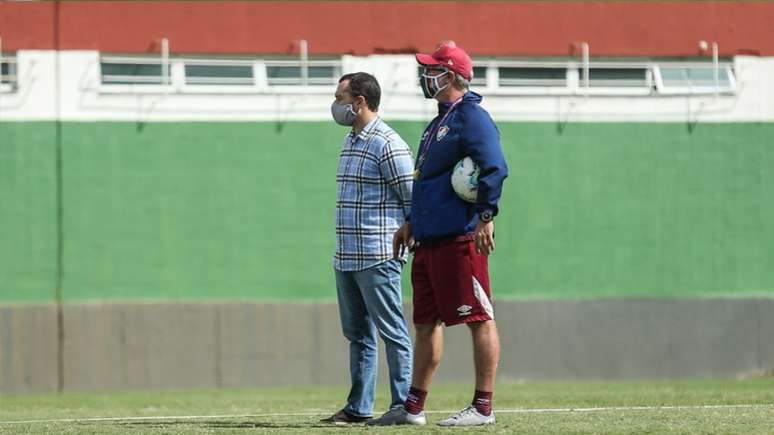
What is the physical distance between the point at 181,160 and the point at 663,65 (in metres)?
5.21

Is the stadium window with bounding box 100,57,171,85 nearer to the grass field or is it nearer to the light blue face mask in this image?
the grass field

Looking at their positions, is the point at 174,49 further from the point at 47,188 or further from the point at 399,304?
the point at 399,304

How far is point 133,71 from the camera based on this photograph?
1498cm

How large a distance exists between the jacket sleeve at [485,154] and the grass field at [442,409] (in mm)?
1115

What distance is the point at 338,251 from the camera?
8.32 metres

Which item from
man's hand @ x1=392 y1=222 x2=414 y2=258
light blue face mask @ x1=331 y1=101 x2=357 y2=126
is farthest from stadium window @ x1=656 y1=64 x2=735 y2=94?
man's hand @ x1=392 y1=222 x2=414 y2=258

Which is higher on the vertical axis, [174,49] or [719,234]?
[174,49]

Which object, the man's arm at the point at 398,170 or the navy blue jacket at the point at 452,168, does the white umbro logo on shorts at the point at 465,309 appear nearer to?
the navy blue jacket at the point at 452,168

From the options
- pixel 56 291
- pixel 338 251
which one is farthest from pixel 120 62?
pixel 338 251

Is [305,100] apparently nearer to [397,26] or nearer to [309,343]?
[397,26]

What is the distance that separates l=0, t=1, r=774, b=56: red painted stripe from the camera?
14.8 metres

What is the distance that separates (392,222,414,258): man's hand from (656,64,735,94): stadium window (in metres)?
8.54

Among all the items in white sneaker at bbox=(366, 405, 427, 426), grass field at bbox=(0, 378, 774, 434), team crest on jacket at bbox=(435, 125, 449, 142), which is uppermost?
team crest on jacket at bbox=(435, 125, 449, 142)

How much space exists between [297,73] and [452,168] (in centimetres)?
801
